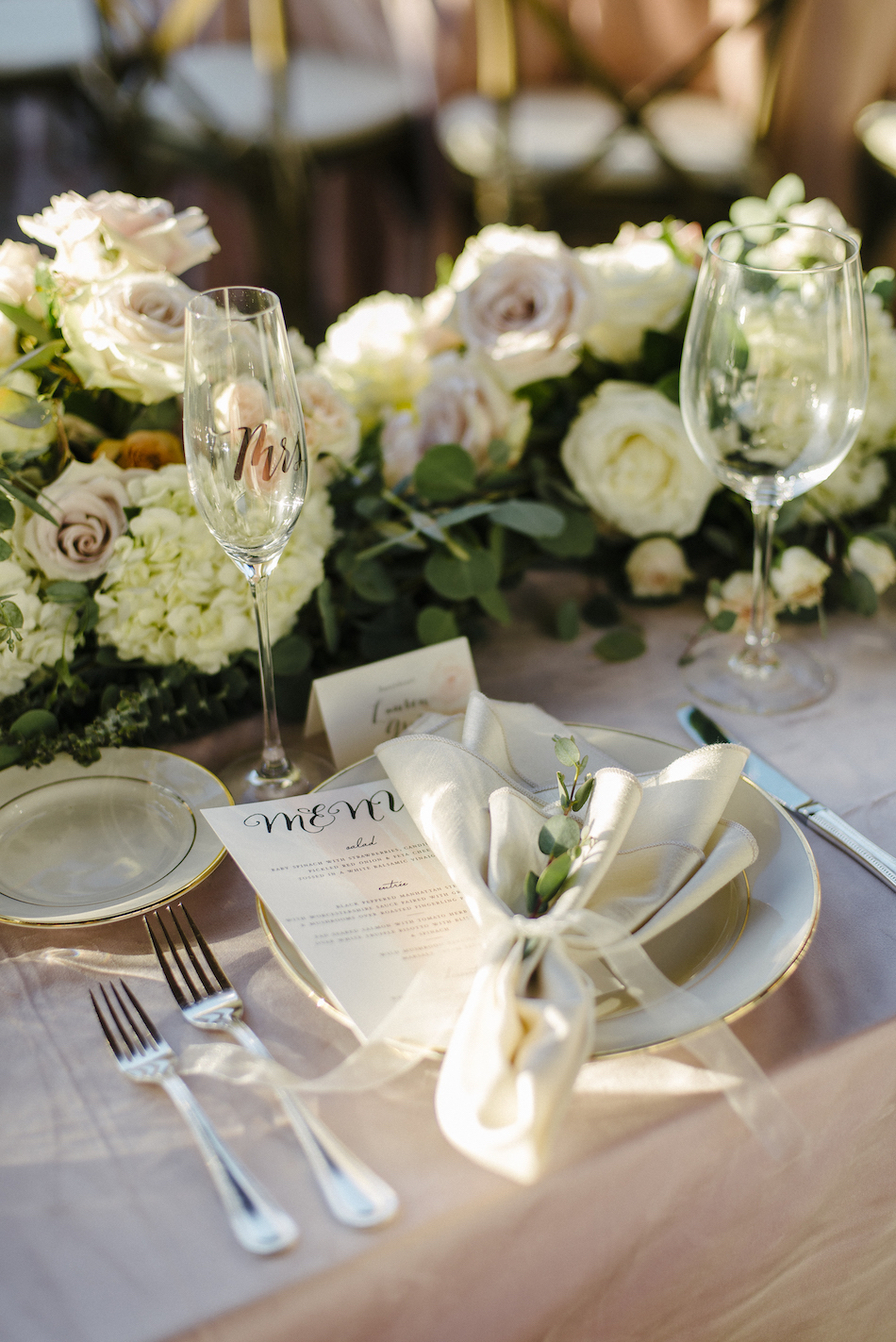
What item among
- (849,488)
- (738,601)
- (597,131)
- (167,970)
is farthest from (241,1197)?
(597,131)

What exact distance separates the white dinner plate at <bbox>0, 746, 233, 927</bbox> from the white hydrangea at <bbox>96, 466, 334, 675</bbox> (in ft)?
0.28

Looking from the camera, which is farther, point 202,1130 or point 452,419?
point 452,419

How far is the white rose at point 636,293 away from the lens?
1.05 metres

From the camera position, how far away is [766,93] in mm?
2287

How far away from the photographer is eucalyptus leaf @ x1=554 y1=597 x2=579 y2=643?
1.02 m

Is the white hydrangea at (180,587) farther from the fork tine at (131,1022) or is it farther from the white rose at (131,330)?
the fork tine at (131,1022)

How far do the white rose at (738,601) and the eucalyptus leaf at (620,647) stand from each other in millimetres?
84

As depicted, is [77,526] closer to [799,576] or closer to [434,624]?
[434,624]

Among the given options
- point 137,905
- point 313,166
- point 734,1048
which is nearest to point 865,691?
point 734,1048

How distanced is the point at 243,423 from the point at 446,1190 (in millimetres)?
437

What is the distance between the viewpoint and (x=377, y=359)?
1070mm

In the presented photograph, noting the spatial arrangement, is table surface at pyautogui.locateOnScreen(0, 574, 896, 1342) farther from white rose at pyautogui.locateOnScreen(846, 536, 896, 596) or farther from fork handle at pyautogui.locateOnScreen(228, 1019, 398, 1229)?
white rose at pyautogui.locateOnScreen(846, 536, 896, 596)

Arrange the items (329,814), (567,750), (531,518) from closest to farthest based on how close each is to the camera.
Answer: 1. (567,750)
2. (329,814)
3. (531,518)

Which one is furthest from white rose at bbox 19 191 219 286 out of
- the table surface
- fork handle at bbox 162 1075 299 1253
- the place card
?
fork handle at bbox 162 1075 299 1253
